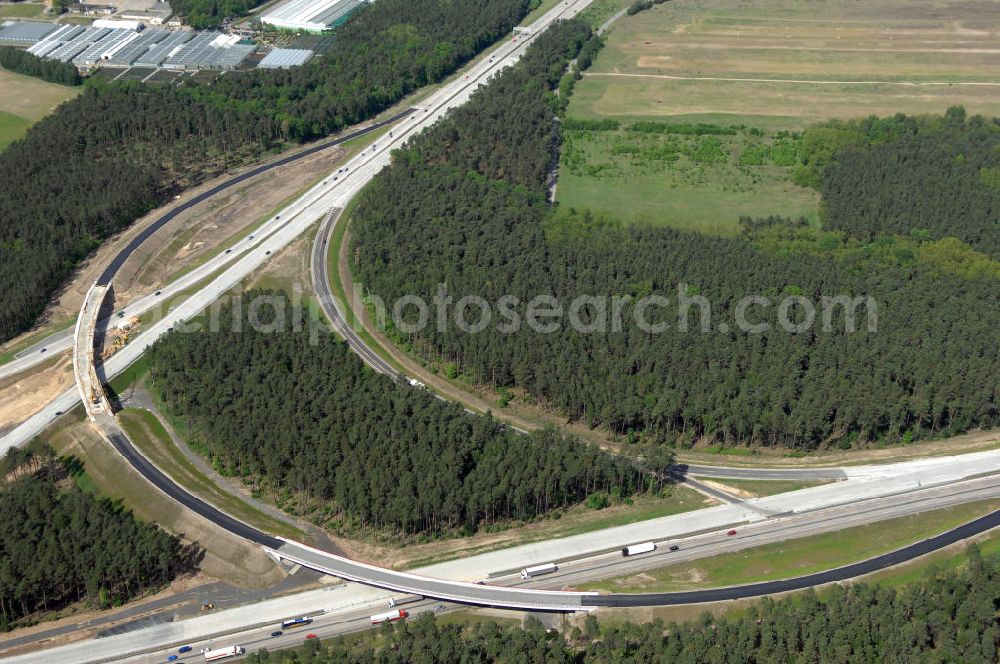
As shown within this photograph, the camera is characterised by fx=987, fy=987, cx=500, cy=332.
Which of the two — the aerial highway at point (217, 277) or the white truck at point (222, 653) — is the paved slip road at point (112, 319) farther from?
the white truck at point (222, 653)

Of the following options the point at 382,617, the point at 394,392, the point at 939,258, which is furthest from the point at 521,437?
the point at 939,258

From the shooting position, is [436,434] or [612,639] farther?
[436,434]

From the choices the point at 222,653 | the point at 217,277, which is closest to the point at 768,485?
the point at 222,653

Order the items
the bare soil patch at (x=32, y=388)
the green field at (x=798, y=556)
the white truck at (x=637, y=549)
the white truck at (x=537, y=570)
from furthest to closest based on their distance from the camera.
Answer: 1. the bare soil patch at (x=32, y=388)
2. the white truck at (x=637, y=549)
3. the green field at (x=798, y=556)
4. the white truck at (x=537, y=570)

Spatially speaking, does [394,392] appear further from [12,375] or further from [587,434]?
[12,375]

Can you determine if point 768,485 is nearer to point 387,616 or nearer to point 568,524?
point 568,524

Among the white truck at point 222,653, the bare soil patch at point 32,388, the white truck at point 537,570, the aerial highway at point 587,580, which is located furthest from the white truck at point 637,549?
the bare soil patch at point 32,388
